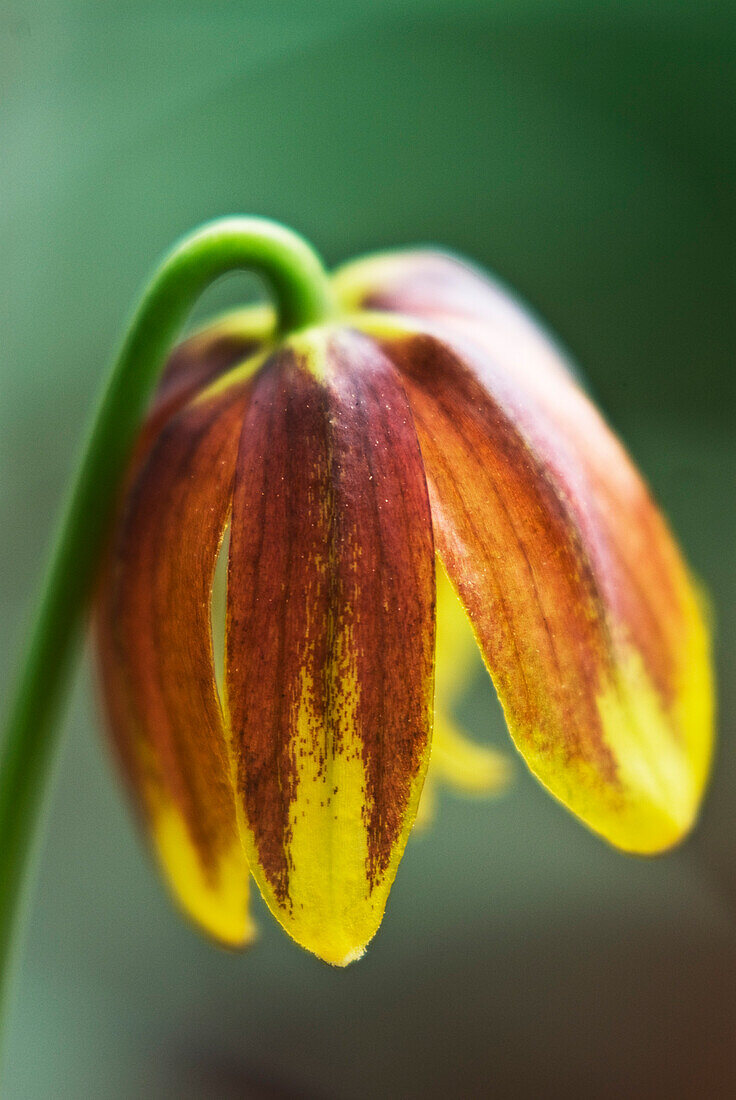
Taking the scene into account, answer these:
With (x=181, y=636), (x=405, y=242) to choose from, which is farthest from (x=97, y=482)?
(x=405, y=242)

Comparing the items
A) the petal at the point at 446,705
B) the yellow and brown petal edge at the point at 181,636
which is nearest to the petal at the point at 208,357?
the yellow and brown petal edge at the point at 181,636

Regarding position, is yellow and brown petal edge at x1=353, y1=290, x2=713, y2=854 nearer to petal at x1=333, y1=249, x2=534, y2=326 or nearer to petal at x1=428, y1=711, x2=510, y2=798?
petal at x1=333, y1=249, x2=534, y2=326

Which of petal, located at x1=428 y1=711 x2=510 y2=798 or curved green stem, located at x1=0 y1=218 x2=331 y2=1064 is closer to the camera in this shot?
curved green stem, located at x1=0 y1=218 x2=331 y2=1064

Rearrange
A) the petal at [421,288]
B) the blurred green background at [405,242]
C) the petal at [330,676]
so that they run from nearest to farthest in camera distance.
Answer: the petal at [330,676] < the petal at [421,288] < the blurred green background at [405,242]

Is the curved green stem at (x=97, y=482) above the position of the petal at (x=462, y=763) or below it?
above

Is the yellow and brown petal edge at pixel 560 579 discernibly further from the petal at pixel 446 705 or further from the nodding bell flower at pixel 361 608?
the petal at pixel 446 705

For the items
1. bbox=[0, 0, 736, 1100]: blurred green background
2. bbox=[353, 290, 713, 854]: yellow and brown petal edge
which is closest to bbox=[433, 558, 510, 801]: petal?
bbox=[353, 290, 713, 854]: yellow and brown petal edge

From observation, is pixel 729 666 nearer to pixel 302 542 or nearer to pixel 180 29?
pixel 180 29

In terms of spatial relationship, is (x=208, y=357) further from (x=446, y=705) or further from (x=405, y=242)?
(x=405, y=242)
